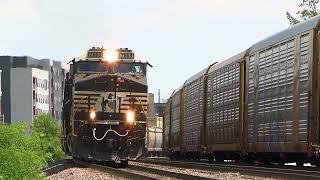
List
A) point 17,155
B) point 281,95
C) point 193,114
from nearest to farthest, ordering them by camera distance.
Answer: point 17,155
point 281,95
point 193,114

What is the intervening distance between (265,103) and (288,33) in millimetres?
2801

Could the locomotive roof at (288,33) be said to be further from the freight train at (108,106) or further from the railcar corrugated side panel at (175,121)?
the railcar corrugated side panel at (175,121)

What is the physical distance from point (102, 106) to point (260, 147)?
7630mm

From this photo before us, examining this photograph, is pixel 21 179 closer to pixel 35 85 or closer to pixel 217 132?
pixel 217 132

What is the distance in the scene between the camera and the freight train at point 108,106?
99.7ft

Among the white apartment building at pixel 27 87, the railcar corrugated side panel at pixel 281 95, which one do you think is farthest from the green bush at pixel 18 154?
the white apartment building at pixel 27 87

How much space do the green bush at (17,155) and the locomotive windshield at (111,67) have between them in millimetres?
9433

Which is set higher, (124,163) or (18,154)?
(18,154)

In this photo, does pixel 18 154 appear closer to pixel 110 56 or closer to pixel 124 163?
pixel 110 56

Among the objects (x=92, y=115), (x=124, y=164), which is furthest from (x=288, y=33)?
(x=124, y=164)

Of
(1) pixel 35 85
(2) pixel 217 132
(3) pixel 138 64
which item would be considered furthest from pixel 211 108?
(1) pixel 35 85

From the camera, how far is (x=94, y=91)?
100 feet

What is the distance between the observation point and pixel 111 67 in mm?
30969

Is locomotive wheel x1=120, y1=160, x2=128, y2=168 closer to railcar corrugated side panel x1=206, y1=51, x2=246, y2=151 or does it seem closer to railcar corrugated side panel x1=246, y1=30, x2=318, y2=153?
railcar corrugated side panel x1=206, y1=51, x2=246, y2=151
